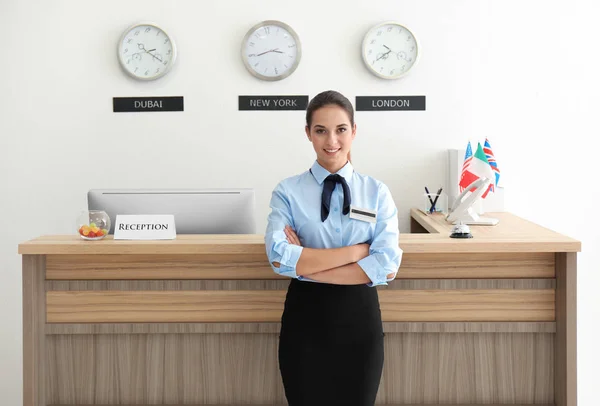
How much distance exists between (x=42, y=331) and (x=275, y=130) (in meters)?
2.02

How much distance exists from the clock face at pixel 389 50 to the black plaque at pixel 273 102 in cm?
50

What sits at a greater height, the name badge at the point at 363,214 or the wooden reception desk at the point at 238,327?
the name badge at the point at 363,214

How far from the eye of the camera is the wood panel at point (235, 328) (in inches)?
96.6

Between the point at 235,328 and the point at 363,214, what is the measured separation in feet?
2.54

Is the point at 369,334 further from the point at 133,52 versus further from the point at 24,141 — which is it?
the point at 24,141

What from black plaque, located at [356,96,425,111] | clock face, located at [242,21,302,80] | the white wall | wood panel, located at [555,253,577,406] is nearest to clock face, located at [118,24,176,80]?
the white wall

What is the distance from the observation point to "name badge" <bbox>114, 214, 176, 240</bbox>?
2.47 metres

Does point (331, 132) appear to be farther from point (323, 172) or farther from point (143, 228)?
point (143, 228)

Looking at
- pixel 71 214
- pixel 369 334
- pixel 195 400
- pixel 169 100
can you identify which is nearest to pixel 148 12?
pixel 169 100

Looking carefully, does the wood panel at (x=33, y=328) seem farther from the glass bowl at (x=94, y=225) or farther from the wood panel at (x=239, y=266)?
the glass bowl at (x=94, y=225)

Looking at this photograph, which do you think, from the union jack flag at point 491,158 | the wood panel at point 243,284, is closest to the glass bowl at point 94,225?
the wood panel at point 243,284

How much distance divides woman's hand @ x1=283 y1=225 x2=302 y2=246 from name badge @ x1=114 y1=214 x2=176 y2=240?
23.9 inches

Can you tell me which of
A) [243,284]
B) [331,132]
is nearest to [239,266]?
[243,284]

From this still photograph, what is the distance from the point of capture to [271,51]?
393cm
